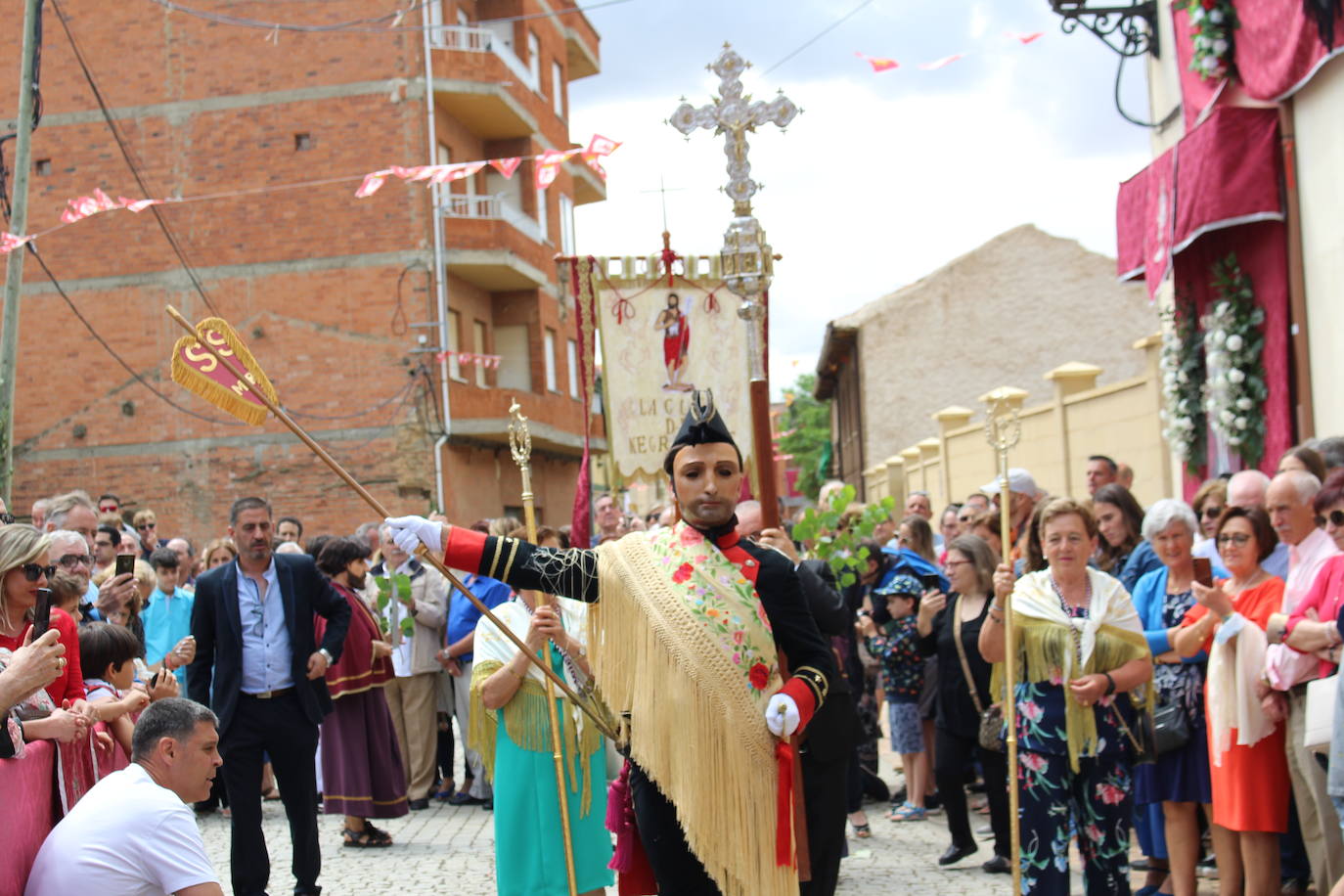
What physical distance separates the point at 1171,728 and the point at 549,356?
24103 millimetres

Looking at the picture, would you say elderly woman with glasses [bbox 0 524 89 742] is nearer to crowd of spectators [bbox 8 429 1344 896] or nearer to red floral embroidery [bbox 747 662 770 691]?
crowd of spectators [bbox 8 429 1344 896]

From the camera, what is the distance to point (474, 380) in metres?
27.1

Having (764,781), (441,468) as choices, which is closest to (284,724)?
(764,781)

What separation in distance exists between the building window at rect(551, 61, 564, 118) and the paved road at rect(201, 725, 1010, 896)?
23.2 meters

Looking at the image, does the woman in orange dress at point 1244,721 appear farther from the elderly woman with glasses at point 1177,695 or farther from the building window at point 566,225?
the building window at point 566,225

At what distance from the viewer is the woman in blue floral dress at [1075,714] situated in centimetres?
602

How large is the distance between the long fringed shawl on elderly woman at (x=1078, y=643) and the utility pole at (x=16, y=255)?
1031cm

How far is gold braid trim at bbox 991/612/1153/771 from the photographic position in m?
6.04

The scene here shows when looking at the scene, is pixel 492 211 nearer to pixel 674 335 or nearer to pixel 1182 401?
pixel 674 335

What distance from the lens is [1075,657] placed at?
612 centimetres

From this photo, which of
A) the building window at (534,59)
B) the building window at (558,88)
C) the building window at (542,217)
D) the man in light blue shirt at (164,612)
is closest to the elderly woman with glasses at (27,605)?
the man in light blue shirt at (164,612)

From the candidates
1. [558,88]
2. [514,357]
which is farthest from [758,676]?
[558,88]

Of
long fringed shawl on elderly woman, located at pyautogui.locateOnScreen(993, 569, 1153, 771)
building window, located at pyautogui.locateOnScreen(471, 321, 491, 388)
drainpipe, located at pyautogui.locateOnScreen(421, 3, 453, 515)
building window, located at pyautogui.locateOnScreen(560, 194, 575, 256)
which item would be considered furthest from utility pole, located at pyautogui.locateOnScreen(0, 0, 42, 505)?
building window, located at pyautogui.locateOnScreen(560, 194, 575, 256)

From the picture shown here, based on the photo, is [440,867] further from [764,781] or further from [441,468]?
[441,468]
